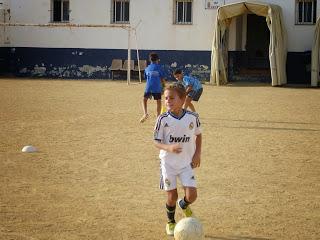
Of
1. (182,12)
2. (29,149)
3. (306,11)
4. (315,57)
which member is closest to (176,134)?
(29,149)

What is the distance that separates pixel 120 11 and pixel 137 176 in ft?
72.1

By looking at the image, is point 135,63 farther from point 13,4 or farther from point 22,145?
point 22,145

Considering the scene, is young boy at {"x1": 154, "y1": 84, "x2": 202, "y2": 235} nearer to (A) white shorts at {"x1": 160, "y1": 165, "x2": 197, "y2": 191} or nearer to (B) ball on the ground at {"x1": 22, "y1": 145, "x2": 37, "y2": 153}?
(A) white shorts at {"x1": 160, "y1": 165, "x2": 197, "y2": 191}

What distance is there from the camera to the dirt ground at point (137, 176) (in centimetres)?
518

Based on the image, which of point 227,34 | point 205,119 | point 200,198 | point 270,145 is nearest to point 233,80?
point 227,34

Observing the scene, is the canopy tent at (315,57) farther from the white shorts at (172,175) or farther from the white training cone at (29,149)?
the white shorts at (172,175)

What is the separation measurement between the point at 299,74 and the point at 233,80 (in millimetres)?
3146

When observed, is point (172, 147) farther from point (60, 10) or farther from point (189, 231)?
point (60, 10)

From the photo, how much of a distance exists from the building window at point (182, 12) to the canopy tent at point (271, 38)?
222 cm

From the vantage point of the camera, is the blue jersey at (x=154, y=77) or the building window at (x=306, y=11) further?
the building window at (x=306, y=11)

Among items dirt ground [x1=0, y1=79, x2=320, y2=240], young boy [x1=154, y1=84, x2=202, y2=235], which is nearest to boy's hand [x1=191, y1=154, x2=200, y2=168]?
young boy [x1=154, y1=84, x2=202, y2=235]

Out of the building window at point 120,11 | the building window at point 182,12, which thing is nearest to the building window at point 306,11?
the building window at point 182,12

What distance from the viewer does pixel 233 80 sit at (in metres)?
27.8

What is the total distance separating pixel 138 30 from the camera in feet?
91.2
